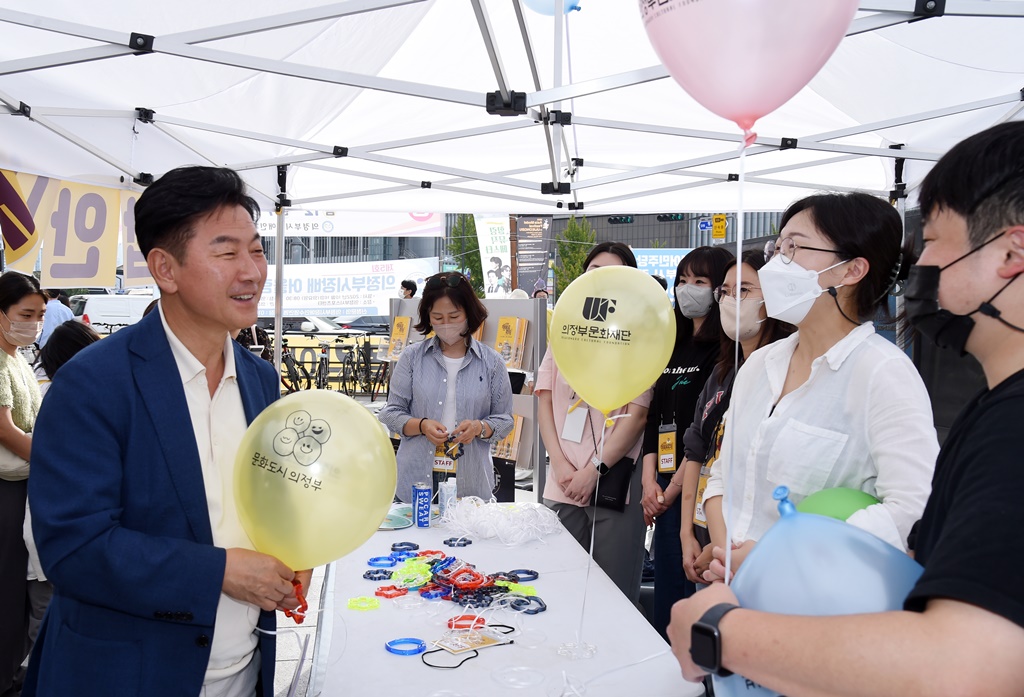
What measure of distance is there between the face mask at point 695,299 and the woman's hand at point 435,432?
43.6 inches

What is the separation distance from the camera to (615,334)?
2.16 metres

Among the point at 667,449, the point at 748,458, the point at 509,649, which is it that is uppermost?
the point at 748,458

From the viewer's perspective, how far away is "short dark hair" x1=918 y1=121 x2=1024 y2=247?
825mm

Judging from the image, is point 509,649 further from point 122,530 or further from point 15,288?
point 15,288

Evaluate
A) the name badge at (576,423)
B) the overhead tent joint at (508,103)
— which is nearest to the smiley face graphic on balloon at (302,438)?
the name badge at (576,423)

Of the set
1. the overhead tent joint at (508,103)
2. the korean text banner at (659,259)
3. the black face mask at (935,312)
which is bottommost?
the black face mask at (935,312)

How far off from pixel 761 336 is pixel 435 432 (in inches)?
53.3

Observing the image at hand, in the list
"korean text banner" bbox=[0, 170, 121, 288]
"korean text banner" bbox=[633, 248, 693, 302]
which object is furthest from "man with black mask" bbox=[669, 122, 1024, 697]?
"korean text banner" bbox=[633, 248, 693, 302]

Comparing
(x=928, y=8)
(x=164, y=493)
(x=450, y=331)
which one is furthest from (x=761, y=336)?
(x=164, y=493)

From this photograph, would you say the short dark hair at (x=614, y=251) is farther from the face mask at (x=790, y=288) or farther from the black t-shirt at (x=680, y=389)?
the face mask at (x=790, y=288)

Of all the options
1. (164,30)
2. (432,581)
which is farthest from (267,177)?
(432,581)

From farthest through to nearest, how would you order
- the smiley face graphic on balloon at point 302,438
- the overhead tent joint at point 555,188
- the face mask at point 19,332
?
the overhead tent joint at point 555,188, the face mask at point 19,332, the smiley face graphic on balloon at point 302,438

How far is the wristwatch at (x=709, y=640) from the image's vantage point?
0.85 m

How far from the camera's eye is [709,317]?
9.02 feet
